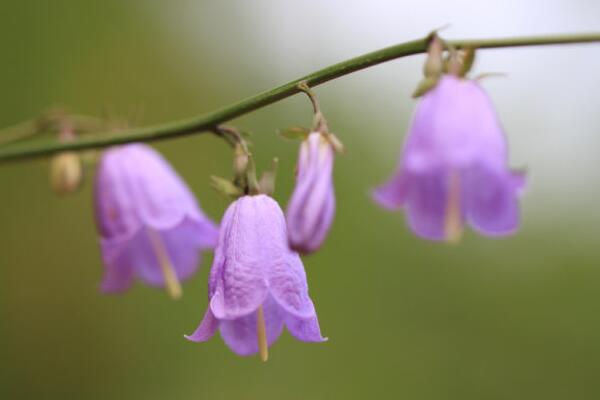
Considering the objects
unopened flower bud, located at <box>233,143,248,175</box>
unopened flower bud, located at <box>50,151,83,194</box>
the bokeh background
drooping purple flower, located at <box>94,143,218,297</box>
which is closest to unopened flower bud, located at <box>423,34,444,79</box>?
unopened flower bud, located at <box>233,143,248,175</box>

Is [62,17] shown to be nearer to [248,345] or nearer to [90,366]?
[90,366]

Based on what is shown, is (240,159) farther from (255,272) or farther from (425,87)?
(425,87)

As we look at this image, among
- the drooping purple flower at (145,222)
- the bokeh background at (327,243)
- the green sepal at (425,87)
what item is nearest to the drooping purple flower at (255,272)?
the green sepal at (425,87)

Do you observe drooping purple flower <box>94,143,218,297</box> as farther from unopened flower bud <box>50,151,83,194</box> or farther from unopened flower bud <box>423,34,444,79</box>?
unopened flower bud <box>423,34,444,79</box>

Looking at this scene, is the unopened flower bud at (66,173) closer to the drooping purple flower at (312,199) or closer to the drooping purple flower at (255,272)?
the drooping purple flower at (255,272)

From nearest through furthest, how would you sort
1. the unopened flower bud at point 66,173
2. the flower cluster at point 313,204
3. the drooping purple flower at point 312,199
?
1. the drooping purple flower at point 312,199
2. the flower cluster at point 313,204
3. the unopened flower bud at point 66,173

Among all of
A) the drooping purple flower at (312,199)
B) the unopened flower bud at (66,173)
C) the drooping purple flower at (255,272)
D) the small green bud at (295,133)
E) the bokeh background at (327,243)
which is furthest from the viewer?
the bokeh background at (327,243)

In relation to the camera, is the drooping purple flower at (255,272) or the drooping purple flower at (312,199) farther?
the drooping purple flower at (255,272)
